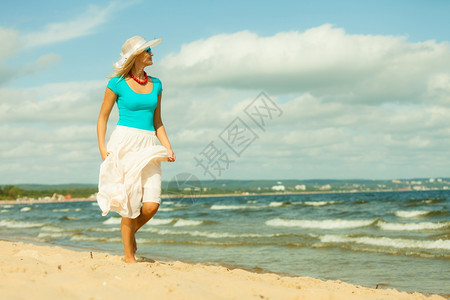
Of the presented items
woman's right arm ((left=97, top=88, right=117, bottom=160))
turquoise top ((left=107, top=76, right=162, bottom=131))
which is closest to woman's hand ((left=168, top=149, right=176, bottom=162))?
turquoise top ((left=107, top=76, right=162, bottom=131))

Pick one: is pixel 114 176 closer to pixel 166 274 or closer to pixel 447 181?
pixel 166 274

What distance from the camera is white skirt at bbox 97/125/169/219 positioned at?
13.9 ft

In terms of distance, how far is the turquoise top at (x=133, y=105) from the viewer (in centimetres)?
440

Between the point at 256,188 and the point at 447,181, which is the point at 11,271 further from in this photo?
the point at 447,181

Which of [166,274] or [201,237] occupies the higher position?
[166,274]

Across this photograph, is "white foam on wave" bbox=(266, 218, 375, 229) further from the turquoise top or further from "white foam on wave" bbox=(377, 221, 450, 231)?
the turquoise top

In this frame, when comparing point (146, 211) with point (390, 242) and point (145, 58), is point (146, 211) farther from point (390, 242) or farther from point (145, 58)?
point (390, 242)

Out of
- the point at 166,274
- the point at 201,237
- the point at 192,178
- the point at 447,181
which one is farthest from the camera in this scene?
the point at 447,181

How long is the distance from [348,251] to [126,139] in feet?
24.2

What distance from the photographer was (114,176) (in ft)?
14.0

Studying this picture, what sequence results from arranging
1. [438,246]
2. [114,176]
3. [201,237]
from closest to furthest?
[114,176] < [438,246] < [201,237]

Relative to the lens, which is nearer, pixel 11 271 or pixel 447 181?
pixel 11 271

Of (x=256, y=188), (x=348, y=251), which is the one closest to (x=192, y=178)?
(x=348, y=251)

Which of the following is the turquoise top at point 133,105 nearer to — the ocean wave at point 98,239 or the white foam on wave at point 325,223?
the ocean wave at point 98,239
